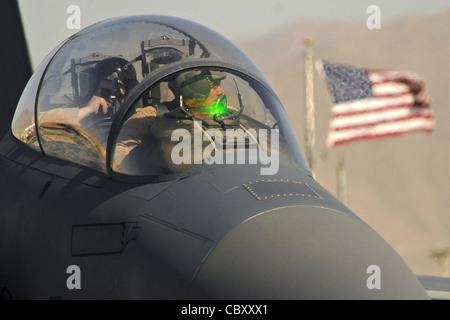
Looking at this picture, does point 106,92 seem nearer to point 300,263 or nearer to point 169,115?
point 169,115

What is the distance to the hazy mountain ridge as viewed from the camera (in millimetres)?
31000

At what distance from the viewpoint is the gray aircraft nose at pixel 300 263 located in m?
3.88

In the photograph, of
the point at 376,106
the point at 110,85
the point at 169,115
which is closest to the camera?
the point at 169,115

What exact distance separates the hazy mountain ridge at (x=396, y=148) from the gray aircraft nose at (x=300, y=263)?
68.2 ft

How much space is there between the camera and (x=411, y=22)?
166ft

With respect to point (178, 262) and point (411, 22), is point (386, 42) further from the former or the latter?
point (178, 262)

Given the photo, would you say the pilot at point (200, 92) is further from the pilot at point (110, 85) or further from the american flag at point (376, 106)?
the american flag at point (376, 106)

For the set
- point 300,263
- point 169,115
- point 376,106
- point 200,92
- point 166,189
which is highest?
point 376,106

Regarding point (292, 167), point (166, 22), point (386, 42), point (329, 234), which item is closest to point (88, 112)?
point (166, 22)

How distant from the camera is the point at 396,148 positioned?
3888 cm

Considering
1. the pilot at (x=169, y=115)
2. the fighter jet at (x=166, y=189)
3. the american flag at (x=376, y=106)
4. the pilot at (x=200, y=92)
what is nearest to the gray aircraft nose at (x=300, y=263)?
the fighter jet at (x=166, y=189)

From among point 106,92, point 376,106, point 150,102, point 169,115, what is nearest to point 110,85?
point 106,92

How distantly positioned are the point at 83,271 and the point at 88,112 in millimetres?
1199

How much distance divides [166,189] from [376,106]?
13.2m
